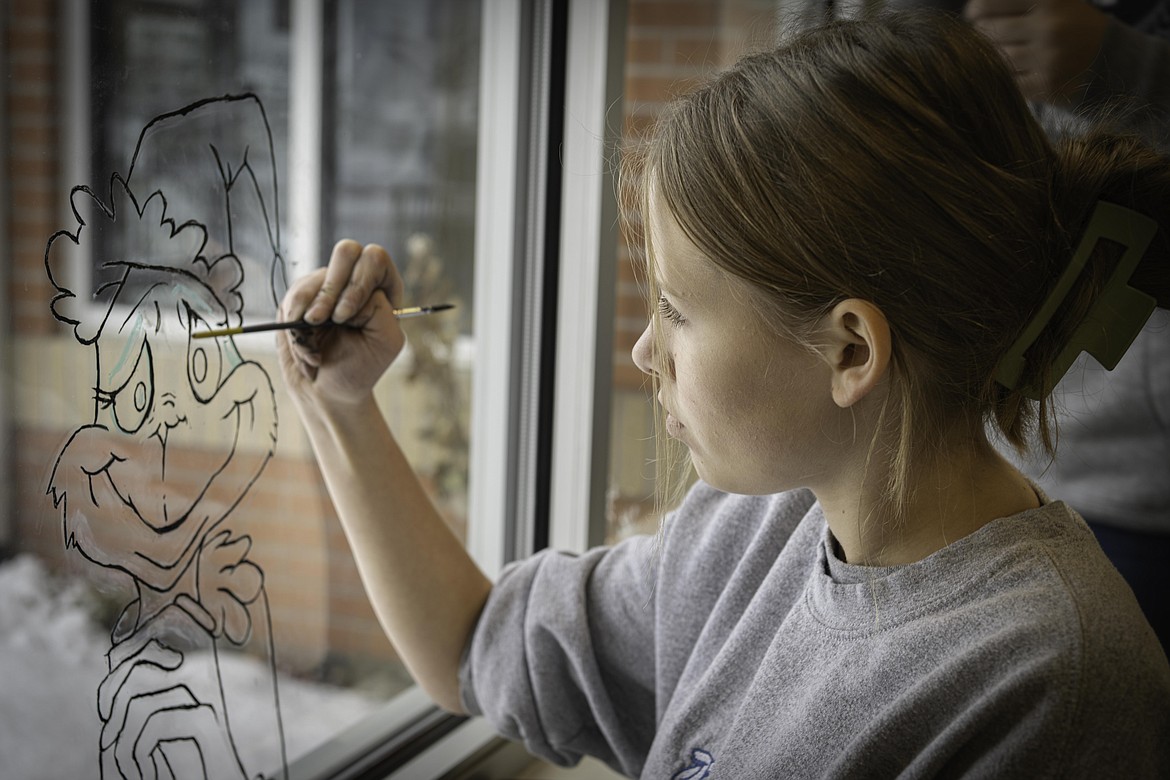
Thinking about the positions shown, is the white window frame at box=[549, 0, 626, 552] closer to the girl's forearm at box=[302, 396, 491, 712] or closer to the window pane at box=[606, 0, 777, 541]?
the window pane at box=[606, 0, 777, 541]

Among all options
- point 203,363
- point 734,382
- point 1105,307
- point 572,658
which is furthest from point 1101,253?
point 203,363

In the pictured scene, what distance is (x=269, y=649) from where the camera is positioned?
0.86m

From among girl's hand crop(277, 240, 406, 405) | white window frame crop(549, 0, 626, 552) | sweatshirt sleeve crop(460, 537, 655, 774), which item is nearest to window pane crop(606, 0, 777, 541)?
white window frame crop(549, 0, 626, 552)

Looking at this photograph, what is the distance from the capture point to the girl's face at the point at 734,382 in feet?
2.27

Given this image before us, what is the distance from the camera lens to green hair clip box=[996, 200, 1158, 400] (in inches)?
25.5

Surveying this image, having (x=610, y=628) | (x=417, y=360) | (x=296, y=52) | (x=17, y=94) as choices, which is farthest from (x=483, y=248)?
(x=17, y=94)

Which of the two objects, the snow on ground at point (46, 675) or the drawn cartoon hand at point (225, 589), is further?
the drawn cartoon hand at point (225, 589)

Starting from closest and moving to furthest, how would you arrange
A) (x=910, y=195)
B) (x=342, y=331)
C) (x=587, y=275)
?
(x=910, y=195), (x=342, y=331), (x=587, y=275)

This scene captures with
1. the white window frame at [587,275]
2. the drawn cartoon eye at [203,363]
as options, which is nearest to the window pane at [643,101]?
the white window frame at [587,275]

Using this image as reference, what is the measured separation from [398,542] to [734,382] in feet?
1.18

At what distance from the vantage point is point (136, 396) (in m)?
0.68

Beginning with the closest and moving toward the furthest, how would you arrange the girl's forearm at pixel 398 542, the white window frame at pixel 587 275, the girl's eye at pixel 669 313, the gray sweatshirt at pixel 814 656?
the gray sweatshirt at pixel 814 656 → the girl's eye at pixel 669 313 → the girl's forearm at pixel 398 542 → the white window frame at pixel 587 275

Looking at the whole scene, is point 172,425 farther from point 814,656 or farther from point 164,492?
point 814,656

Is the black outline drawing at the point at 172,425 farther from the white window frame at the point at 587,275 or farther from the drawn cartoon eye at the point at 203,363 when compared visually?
the white window frame at the point at 587,275
